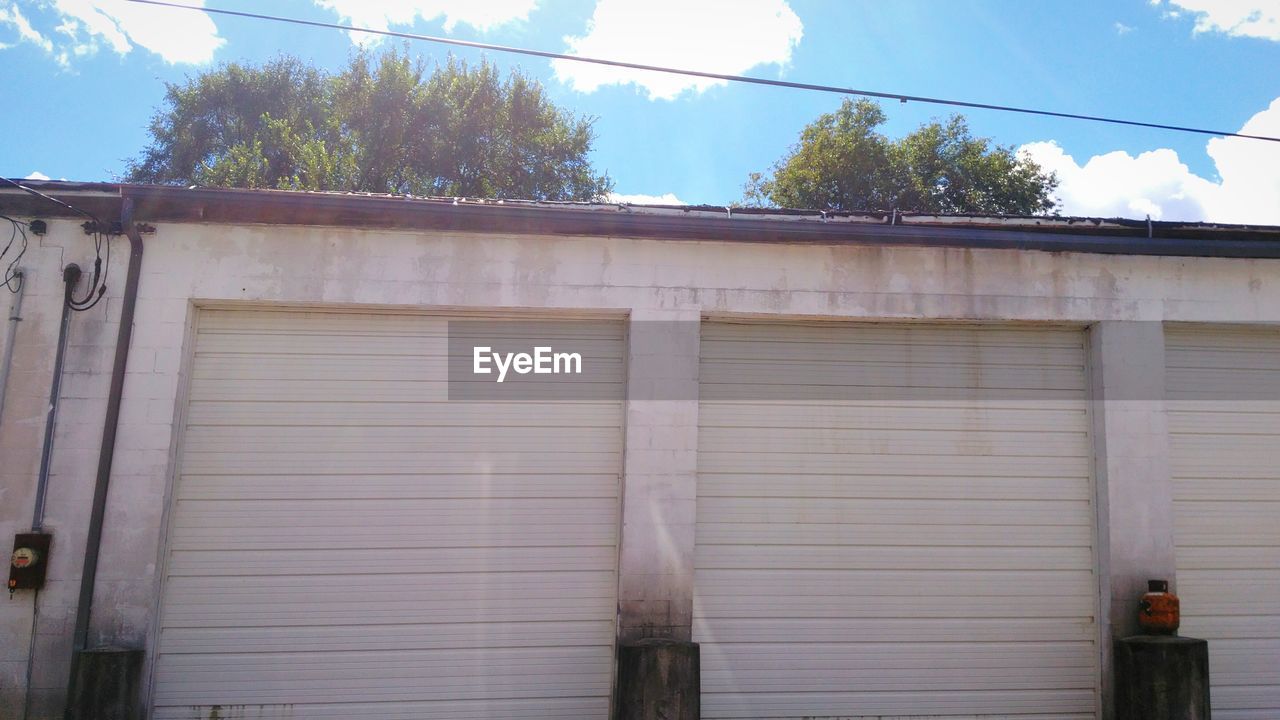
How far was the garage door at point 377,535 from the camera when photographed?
6391 millimetres

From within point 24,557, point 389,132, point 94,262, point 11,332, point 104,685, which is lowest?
point 104,685

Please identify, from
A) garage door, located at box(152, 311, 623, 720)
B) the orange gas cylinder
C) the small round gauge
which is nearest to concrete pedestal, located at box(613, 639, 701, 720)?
garage door, located at box(152, 311, 623, 720)

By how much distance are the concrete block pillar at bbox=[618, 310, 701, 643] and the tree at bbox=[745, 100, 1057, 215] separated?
1509 cm

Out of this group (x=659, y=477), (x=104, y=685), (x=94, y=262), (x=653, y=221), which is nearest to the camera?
(x=104, y=685)

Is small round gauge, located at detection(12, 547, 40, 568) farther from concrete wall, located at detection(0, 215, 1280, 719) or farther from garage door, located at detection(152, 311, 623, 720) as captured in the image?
garage door, located at detection(152, 311, 623, 720)

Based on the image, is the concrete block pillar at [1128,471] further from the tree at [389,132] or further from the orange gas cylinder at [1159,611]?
the tree at [389,132]

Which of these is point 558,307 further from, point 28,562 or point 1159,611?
point 1159,611

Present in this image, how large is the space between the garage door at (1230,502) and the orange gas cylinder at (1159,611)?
52cm

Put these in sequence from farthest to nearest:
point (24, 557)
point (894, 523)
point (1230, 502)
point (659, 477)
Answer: point (1230, 502) < point (894, 523) < point (659, 477) < point (24, 557)

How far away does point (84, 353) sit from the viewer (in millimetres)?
6359

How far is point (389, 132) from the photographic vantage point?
1931cm

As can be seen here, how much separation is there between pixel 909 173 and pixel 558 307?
1706 cm

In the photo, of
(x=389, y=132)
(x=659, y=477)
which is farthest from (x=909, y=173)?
(x=659, y=477)

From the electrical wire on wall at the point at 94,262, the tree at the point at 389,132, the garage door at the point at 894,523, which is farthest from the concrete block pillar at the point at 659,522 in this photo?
the tree at the point at 389,132
